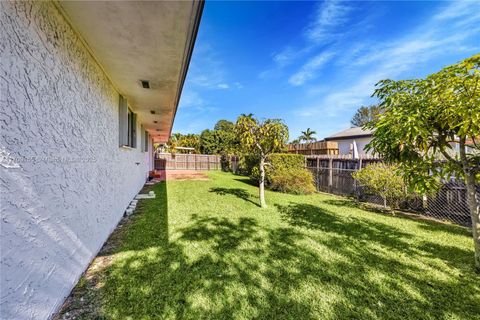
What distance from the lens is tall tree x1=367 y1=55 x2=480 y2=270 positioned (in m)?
2.73

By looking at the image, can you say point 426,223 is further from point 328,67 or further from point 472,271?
point 328,67

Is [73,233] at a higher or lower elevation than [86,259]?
higher

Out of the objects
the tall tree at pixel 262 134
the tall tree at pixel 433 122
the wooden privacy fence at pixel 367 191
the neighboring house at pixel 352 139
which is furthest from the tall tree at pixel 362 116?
the tall tree at pixel 433 122

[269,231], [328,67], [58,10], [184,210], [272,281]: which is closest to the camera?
[58,10]

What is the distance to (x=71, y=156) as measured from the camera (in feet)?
8.71

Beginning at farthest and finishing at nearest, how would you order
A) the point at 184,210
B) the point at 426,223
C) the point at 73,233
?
the point at 184,210
the point at 426,223
the point at 73,233

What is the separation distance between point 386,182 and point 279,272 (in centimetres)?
566

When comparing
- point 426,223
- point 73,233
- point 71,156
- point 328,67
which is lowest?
point 426,223

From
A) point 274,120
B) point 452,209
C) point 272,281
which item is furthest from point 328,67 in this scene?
point 272,281

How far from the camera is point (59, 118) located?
7.64ft

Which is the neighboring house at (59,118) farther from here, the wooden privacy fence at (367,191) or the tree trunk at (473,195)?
the wooden privacy fence at (367,191)

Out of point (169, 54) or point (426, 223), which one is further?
point (426, 223)

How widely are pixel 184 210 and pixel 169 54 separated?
458cm

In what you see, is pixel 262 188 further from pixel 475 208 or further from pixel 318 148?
pixel 318 148
